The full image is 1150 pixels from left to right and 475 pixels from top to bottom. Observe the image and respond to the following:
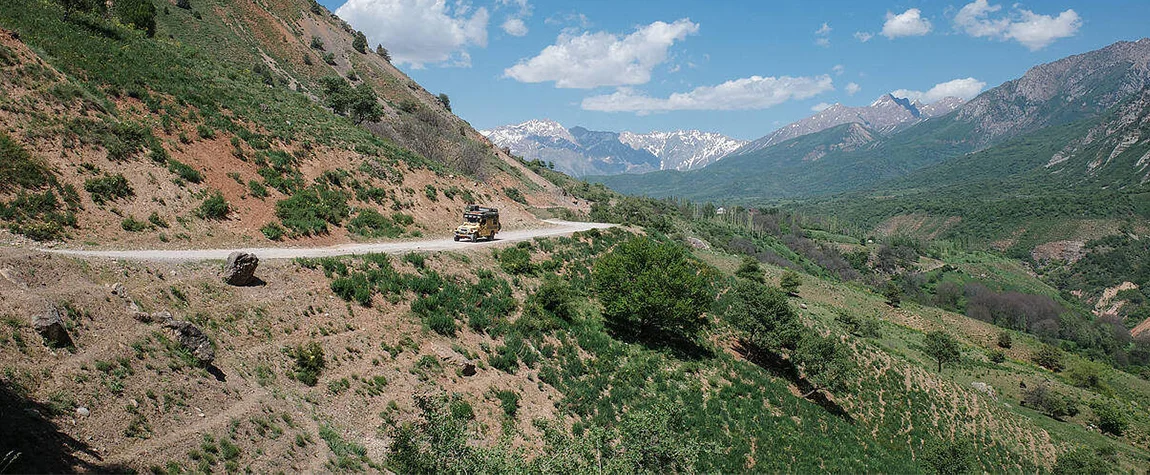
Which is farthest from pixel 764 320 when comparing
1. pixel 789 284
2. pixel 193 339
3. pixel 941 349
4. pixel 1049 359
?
pixel 1049 359

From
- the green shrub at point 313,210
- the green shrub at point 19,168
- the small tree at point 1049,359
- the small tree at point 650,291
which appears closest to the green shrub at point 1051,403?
the small tree at point 1049,359

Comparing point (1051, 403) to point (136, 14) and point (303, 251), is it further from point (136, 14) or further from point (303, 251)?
point (136, 14)

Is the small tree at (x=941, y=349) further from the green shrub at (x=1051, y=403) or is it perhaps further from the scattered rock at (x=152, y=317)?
the scattered rock at (x=152, y=317)

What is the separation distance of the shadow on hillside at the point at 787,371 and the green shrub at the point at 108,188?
38.1m

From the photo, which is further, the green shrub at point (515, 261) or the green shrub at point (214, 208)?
the green shrub at point (515, 261)

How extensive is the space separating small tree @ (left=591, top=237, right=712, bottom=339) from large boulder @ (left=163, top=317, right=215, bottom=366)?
20.6 m

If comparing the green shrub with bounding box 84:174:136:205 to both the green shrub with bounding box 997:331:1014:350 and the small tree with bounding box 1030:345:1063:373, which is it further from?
the green shrub with bounding box 997:331:1014:350

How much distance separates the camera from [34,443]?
9492mm

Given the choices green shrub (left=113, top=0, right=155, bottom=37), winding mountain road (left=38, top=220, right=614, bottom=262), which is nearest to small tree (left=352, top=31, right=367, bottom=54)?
green shrub (left=113, top=0, right=155, bottom=37)

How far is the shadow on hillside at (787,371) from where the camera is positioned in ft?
117

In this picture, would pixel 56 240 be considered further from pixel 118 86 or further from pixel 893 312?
pixel 893 312

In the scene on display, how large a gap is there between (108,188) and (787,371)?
141ft

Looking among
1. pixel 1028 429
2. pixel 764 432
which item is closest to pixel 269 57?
pixel 764 432

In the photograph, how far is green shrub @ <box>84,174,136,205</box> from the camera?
21859 mm
